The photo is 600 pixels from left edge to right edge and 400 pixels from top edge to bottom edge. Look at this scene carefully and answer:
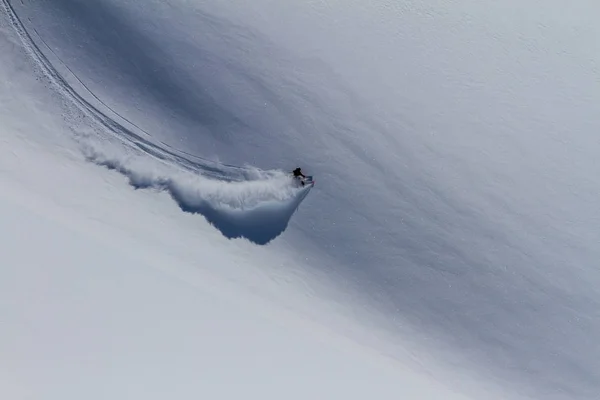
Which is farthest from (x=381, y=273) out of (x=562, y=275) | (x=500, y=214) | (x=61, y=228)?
(x=61, y=228)

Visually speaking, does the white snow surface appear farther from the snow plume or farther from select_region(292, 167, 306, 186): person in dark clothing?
select_region(292, 167, 306, 186): person in dark clothing

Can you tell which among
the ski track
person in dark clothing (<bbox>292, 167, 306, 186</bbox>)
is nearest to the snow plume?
the ski track

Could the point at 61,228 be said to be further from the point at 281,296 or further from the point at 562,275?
the point at 562,275

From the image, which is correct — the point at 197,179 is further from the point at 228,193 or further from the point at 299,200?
the point at 299,200

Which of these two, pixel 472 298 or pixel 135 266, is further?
pixel 472 298

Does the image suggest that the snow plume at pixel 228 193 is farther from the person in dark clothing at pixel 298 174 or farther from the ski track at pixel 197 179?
the person in dark clothing at pixel 298 174
